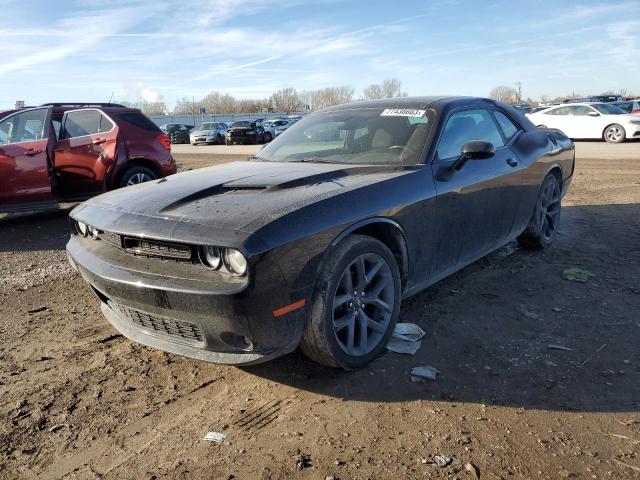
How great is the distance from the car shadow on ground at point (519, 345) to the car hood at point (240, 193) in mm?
1021

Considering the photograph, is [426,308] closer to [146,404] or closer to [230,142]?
[146,404]

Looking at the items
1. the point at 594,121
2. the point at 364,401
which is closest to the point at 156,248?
the point at 364,401

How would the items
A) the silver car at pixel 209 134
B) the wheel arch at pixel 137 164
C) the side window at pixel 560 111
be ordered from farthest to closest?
1. the silver car at pixel 209 134
2. the side window at pixel 560 111
3. the wheel arch at pixel 137 164

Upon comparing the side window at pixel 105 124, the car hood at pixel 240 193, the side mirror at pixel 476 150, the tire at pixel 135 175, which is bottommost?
the tire at pixel 135 175

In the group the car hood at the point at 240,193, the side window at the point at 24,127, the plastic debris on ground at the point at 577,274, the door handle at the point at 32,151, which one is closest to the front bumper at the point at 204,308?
the car hood at the point at 240,193

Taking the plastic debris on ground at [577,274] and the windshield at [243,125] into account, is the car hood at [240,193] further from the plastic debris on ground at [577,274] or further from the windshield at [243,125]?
the windshield at [243,125]

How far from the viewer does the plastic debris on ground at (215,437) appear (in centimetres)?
248

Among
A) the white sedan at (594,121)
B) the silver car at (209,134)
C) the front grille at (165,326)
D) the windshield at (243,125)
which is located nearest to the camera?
the front grille at (165,326)

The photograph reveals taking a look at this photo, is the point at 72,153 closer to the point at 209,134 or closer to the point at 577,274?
the point at 577,274

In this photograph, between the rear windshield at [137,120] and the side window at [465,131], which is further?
the rear windshield at [137,120]

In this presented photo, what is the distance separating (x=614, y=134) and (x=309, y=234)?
18654 millimetres

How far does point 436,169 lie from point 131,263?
6.85ft

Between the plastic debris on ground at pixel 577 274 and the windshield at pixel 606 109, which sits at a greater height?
the windshield at pixel 606 109

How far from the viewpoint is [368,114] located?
420 cm
